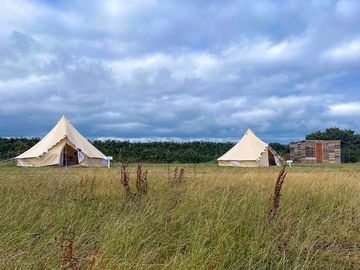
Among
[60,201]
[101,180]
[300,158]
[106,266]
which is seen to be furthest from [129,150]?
[106,266]

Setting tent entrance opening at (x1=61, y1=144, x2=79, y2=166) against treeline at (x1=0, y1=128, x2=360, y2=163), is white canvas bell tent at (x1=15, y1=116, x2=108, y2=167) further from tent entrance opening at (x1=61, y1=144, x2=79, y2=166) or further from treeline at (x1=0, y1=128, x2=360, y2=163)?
treeline at (x1=0, y1=128, x2=360, y2=163)

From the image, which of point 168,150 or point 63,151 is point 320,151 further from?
point 63,151

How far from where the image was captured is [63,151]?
1163 inches

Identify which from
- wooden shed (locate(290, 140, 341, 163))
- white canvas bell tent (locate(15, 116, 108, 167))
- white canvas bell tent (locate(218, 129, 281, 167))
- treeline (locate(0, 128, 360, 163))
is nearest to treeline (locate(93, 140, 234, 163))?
treeline (locate(0, 128, 360, 163))

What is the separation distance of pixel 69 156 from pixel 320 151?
71.3 feet

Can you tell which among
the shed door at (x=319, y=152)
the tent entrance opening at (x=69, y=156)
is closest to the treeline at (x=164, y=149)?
the shed door at (x=319, y=152)

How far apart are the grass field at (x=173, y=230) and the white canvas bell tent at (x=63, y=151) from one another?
73.3 ft

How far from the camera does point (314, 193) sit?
755 cm

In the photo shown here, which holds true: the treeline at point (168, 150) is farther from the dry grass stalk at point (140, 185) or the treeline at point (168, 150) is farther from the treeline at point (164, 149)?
the dry grass stalk at point (140, 185)

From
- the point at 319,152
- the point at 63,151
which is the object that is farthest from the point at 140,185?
the point at 319,152

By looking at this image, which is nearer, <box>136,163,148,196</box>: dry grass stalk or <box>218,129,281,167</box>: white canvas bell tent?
<box>136,163,148,196</box>: dry grass stalk

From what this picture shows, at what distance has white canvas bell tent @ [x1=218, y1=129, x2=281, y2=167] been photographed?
33.7 m

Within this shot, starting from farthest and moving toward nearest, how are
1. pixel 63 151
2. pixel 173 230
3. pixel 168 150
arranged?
pixel 168 150 → pixel 63 151 → pixel 173 230

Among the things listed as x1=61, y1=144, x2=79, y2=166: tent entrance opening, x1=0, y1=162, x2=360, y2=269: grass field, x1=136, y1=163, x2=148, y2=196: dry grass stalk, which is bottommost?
→ x1=0, y1=162, x2=360, y2=269: grass field
